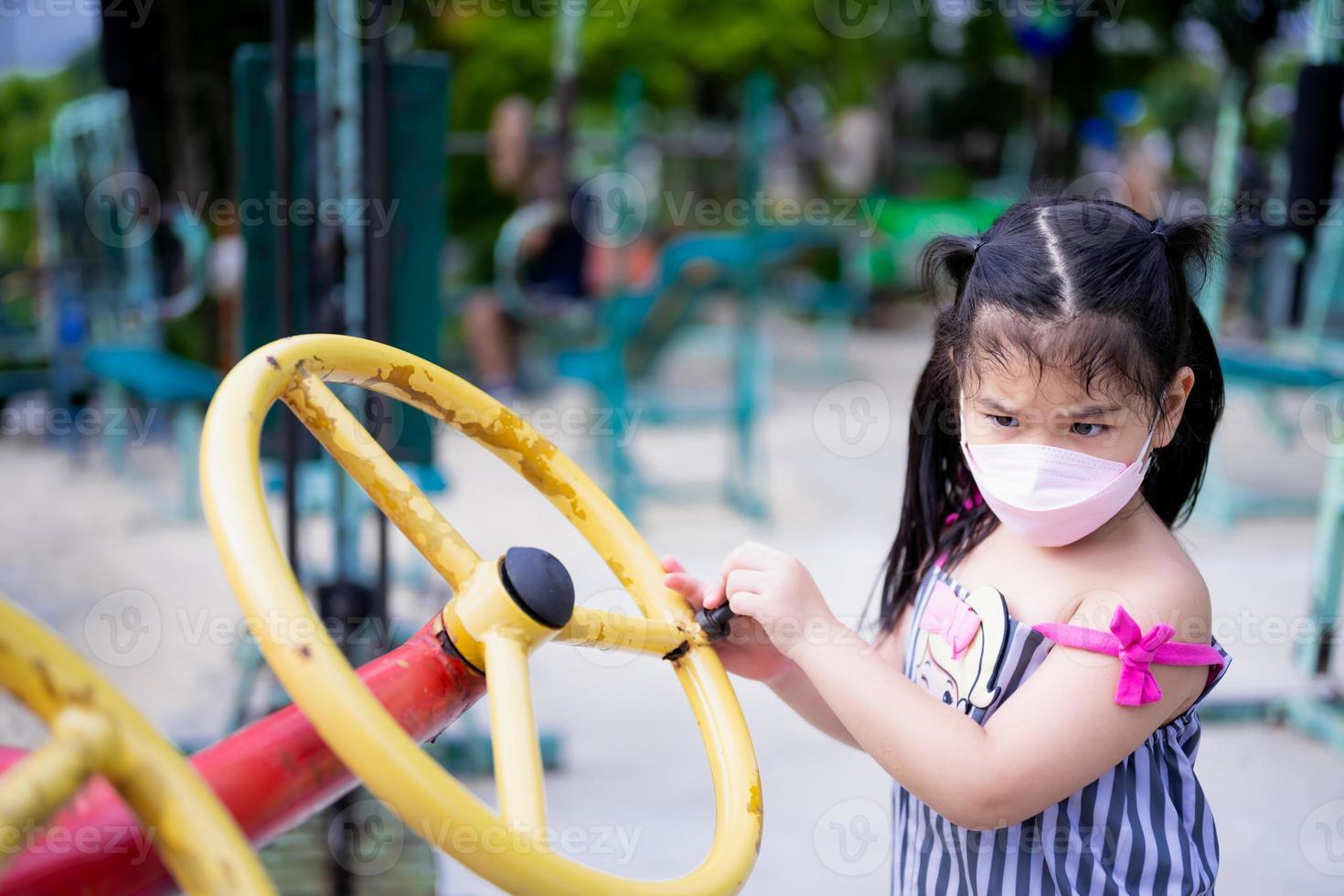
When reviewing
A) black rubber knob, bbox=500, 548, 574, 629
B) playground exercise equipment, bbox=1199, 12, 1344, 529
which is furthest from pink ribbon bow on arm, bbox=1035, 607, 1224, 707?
playground exercise equipment, bbox=1199, 12, 1344, 529

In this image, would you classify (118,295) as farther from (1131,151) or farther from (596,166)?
(1131,151)

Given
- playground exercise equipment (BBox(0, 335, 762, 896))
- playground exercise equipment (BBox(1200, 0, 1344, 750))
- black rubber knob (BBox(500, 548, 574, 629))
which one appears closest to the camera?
playground exercise equipment (BBox(0, 335, 762, 896))

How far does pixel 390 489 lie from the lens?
3.07ft

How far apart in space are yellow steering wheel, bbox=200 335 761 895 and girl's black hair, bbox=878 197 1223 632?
12.6 inches

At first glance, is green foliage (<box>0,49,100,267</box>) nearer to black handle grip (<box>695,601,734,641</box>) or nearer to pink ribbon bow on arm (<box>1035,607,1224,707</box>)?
black handle grip (<box>695,601,734,641</box>)

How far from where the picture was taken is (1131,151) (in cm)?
1181

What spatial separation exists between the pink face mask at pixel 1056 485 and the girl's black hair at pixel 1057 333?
60mm

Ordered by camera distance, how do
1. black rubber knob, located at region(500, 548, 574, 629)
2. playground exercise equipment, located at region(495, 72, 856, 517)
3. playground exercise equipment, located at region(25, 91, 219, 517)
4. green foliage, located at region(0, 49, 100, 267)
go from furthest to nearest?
green foliage, located at region(0, 49, 100, 267)
playground exercise equipment, located at region(25, 91, 219, 517)
playground exercise equipment, located at region(495, 72, 856, 517)
black rubber knob, located at region(500, 548, 574, 629)

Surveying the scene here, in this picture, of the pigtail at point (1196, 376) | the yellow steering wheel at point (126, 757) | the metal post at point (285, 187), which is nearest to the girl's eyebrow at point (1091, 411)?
the pigtail at point (1196, 376)

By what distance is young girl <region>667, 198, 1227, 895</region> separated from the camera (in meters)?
0.93

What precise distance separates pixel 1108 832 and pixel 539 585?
530mm

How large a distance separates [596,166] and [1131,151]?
573 centimetres

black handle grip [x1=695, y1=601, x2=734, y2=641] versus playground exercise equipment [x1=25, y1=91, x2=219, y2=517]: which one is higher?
black handle grip [x1=695, y1=601, x2=734, y2=641]

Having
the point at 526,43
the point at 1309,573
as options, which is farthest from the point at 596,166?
the point at 1309,573
